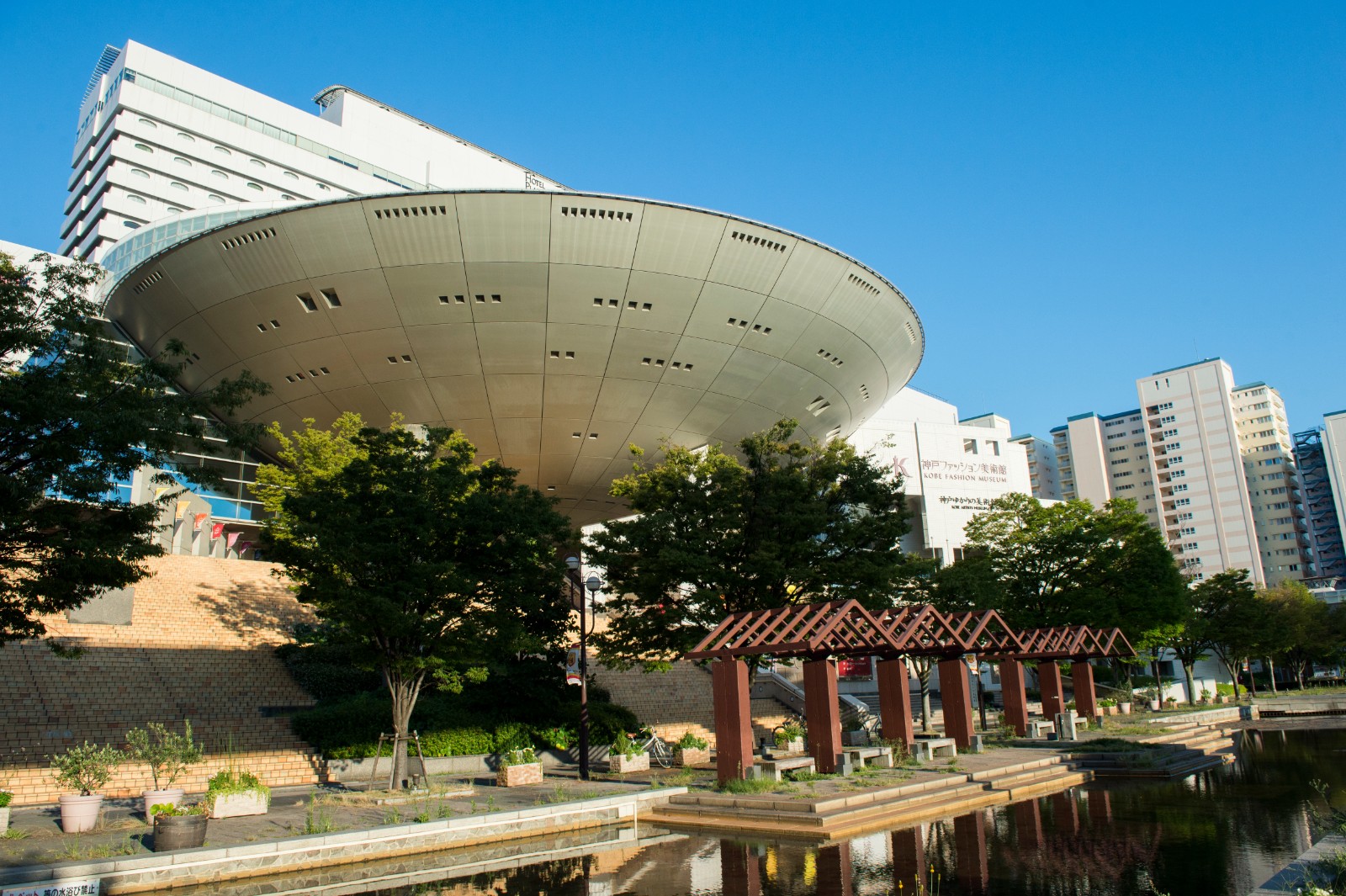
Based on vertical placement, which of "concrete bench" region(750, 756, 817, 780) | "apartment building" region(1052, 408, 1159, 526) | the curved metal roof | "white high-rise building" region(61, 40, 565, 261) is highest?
"white high-rise building" region(61, 40, 565, 261)

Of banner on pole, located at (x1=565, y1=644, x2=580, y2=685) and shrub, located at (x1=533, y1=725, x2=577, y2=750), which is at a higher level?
banner on pole, located at (x1=565, y1=644, x2=580, y2=685)

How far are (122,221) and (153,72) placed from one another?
13.0 m

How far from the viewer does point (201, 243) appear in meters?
28.4

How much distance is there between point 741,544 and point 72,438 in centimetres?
1314

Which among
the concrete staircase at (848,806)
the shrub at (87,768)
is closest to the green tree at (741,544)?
the concrete staircase at (848,806)

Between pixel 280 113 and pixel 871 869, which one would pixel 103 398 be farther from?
pixel 280 113

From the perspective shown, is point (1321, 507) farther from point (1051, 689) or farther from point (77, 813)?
point (77, 813)

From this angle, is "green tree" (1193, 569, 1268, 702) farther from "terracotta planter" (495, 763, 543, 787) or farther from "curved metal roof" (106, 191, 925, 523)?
"terracotta planter" (495, 763, 543, 787)

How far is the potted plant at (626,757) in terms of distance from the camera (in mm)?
18047

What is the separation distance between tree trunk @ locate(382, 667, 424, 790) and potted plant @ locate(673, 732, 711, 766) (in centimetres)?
653

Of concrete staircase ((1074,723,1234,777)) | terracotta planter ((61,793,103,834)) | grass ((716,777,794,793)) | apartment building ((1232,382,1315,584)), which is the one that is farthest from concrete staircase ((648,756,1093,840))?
apartment building ((1232,382,1315,584))

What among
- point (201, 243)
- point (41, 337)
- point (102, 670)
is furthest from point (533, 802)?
point (201, 243)

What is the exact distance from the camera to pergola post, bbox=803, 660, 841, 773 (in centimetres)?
1554

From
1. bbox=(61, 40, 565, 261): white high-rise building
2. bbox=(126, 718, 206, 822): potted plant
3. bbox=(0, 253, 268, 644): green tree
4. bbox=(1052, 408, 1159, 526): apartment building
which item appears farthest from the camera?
bbox=(1052, 408, 1159, 526): apartment building
